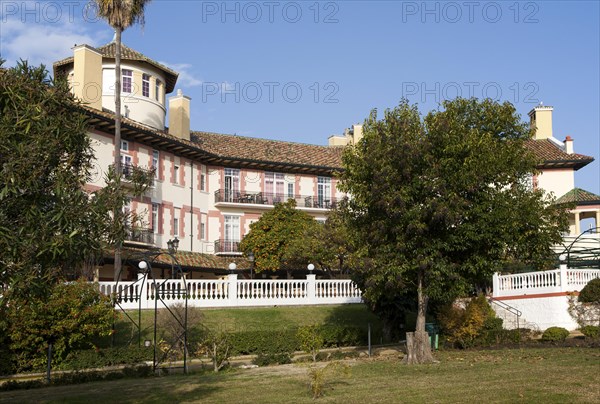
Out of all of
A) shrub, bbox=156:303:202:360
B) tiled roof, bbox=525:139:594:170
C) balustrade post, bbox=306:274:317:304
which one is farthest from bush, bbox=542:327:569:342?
tiled roof, bbox=525:139:594:170

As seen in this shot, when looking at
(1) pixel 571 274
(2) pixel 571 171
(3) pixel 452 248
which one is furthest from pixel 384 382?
(2) pixel 571 171

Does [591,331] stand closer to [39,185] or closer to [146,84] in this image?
[39,185]

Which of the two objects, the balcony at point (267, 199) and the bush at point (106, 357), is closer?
the bush at point (106, 357)

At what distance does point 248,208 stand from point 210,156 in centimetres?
502

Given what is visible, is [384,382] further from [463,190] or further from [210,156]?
[210,156]

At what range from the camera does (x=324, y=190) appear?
58000 millimetres

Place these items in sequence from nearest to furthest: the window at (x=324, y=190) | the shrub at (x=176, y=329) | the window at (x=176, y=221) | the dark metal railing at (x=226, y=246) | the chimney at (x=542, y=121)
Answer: the shrub at (x=176, y=329), the window at (x=176, y=221), the dark metal railing at (x=226, y=246), the window at (x=324, y=190), the chimney at (x=542, y=121)

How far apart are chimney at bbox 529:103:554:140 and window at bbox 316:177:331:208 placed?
18247mm

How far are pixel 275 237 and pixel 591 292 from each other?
77.1ft

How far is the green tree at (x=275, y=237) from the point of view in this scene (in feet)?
158

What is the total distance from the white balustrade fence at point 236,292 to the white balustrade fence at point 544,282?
23.4 ft

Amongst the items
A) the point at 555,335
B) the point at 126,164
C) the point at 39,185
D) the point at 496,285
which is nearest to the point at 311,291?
the point at 496,285

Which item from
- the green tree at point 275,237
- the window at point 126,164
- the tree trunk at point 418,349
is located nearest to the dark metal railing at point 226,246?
the green tree at point 275,237

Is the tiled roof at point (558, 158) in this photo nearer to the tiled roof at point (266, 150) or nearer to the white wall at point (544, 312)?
the tiled roof at point (266, 150)
